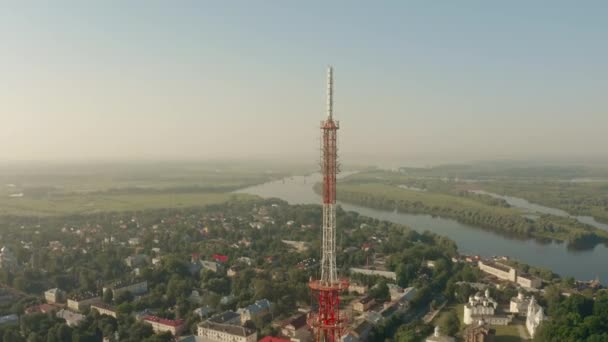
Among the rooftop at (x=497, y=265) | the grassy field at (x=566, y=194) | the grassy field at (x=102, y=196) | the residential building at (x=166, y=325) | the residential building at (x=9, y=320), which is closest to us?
the residential building at (x=166, y=325)

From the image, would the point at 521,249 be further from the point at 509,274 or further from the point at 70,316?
the point at 70,316

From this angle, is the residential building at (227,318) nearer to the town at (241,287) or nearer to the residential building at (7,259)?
the town at (241,287)

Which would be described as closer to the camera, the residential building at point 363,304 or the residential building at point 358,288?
the residential building at point 363,304

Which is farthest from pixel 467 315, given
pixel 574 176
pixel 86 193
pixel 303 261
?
pixel 574 176

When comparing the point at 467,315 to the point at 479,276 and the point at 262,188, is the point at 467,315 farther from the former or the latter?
the point at 262,188

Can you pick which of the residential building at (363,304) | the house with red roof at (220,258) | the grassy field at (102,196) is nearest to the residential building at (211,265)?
the house with red roof at (220,258)

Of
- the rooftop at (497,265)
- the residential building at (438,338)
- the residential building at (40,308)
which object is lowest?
the residential building at (40,308)

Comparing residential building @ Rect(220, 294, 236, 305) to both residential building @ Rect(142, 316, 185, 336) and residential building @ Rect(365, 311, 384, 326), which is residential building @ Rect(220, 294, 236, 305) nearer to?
residential building @ Rect(142, 316, 185, 336)
